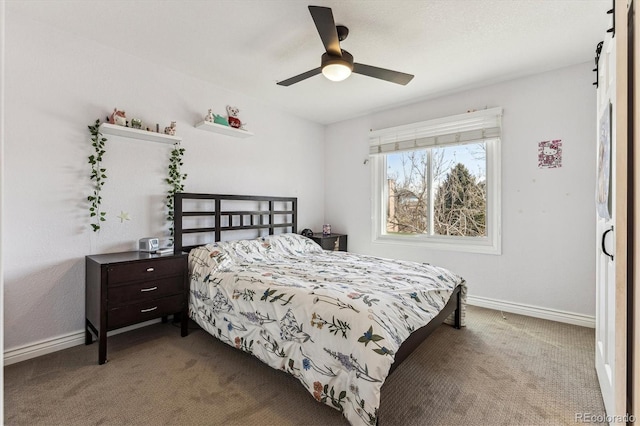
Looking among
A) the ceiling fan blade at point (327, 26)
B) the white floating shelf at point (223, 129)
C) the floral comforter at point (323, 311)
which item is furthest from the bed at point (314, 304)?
the ceiling fan blade at point (327, 26)

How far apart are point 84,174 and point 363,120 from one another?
342 cm

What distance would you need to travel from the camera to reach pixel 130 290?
2.41 metres

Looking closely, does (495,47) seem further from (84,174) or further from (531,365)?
(84,174)

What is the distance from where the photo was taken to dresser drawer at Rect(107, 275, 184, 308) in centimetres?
233

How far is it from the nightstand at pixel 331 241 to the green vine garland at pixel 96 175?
8.06 ft

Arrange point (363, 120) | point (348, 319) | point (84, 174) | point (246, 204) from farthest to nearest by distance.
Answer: point (363, 120) < point (246, 204) < point (84, 174) < point (348, 319)

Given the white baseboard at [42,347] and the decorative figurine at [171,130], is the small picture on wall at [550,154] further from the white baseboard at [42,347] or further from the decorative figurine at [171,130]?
the white baseboard at [42,347]

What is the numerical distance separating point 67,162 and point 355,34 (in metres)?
2.55

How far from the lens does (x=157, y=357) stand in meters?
2.39

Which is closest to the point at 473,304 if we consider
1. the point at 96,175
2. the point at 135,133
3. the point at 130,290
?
the point at 130,290

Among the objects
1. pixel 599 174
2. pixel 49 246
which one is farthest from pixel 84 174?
pixel 599 174

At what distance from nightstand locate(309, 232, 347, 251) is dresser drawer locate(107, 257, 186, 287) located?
76.4 inches

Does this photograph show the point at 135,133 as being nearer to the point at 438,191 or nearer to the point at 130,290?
the point at 130,290

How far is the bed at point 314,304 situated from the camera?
5.41 feet
